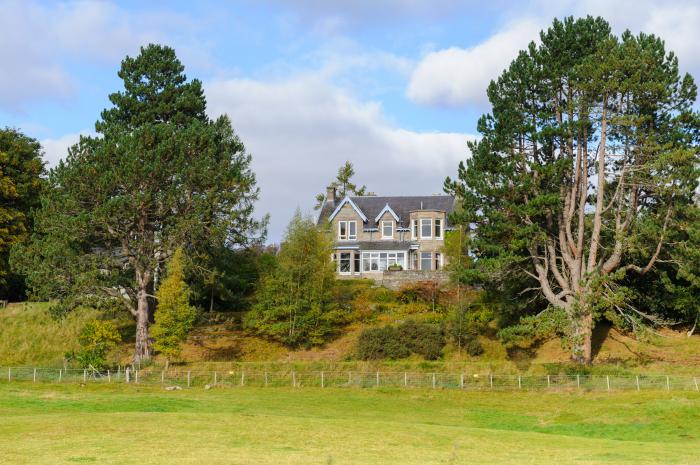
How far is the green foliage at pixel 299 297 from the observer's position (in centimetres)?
6306

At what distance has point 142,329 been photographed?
202 ft

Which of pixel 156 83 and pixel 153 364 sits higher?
pixel 156 83

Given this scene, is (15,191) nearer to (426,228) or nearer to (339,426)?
(426,228)

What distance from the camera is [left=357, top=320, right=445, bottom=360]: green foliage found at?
59.5m

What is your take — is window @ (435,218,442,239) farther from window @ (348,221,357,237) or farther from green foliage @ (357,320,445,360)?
green foliage @ (357,320,445,360)

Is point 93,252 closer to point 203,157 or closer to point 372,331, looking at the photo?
point 203,157

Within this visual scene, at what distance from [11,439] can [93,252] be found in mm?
38664

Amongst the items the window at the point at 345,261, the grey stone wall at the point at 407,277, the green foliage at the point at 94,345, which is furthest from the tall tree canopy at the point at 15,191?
the grey stone wall at the point at 407,277

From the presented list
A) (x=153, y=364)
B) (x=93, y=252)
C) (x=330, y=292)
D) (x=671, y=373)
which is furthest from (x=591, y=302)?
(x=93, y=252)


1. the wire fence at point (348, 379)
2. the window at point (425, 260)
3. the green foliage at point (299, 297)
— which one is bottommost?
the wire fence at point (348, 379)

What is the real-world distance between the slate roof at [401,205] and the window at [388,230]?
80 centimetres

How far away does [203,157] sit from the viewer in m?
62.6

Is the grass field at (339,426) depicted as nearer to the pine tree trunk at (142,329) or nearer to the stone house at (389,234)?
the pine tree trunk at (142,329)

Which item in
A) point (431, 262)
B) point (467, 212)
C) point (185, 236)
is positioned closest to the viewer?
point (467, 212)
